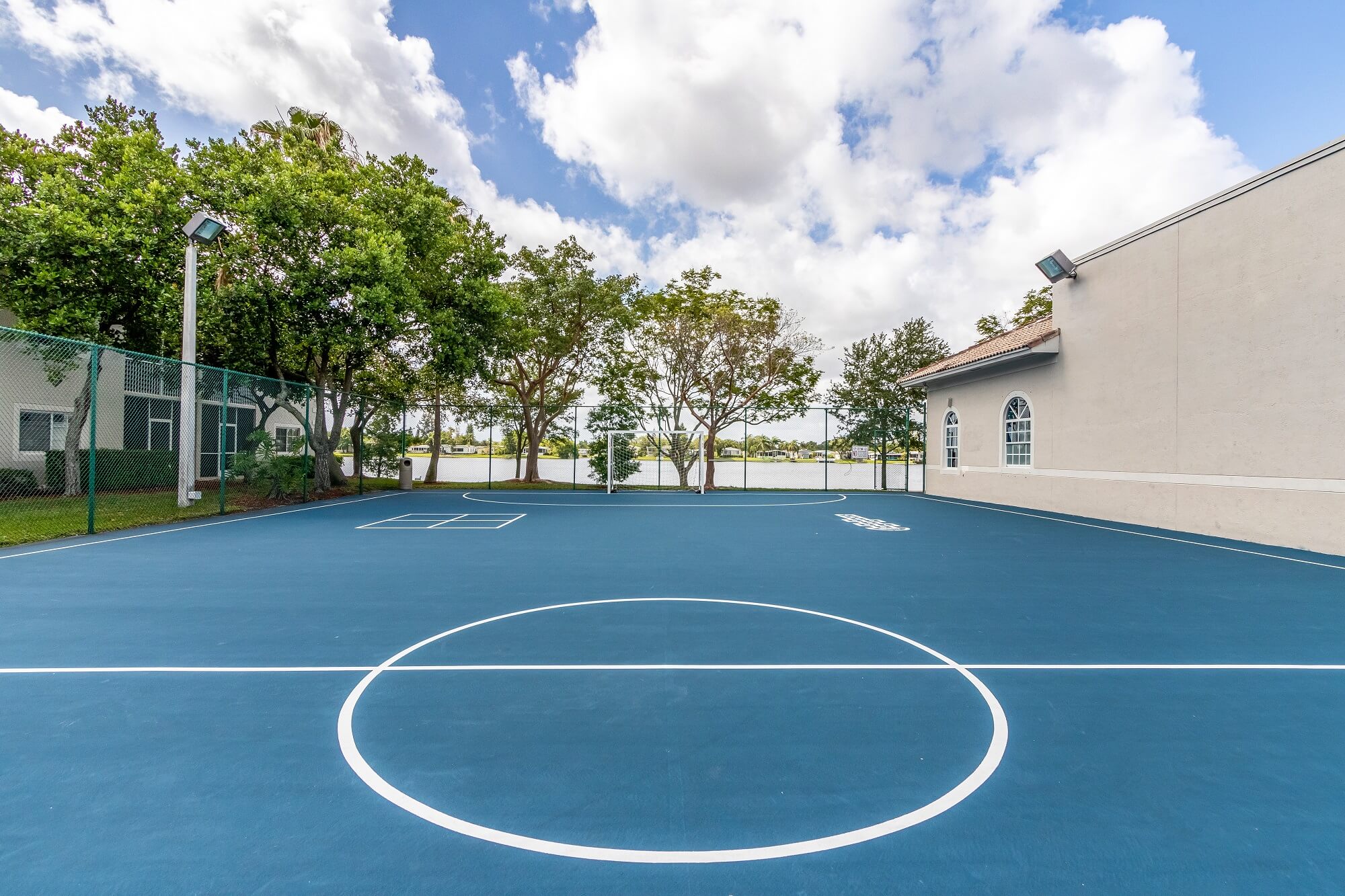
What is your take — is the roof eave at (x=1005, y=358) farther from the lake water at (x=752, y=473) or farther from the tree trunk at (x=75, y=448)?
the tree trunk at (x=75, y=448)

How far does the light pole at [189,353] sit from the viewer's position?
1045cm

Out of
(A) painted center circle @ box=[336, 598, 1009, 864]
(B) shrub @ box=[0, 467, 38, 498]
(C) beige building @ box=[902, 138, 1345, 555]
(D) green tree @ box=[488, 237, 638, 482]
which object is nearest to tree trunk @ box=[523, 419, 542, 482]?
(D) green tree @ box=[488, 237, 638, 482]

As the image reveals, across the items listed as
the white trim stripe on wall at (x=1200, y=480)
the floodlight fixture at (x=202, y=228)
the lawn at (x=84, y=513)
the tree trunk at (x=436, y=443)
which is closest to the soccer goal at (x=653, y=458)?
the tree trunk at (x=436, y=443)

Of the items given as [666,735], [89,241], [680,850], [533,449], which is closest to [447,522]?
[666,735]

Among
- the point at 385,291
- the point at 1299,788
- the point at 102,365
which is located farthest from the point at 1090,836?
the point at 102,365

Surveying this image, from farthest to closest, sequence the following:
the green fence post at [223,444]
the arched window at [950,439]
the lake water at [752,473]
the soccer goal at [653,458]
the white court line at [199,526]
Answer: the lake water at [752,473]
the soccer goal at [653,458]
the arched window at [950,439]
the green fence post at [223,444]
the white court line at [199,526]

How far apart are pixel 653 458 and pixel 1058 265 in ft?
39.2

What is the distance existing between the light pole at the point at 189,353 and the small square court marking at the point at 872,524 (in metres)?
12.2

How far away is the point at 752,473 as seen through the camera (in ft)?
61.7

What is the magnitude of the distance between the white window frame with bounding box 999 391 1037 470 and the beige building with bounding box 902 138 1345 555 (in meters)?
0.06

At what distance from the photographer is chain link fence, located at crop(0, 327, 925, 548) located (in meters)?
10.8

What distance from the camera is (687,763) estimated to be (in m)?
2.49

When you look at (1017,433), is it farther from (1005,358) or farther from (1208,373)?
(1208,373)

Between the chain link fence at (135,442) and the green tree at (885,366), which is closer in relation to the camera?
the chain link fence at (135,442)
